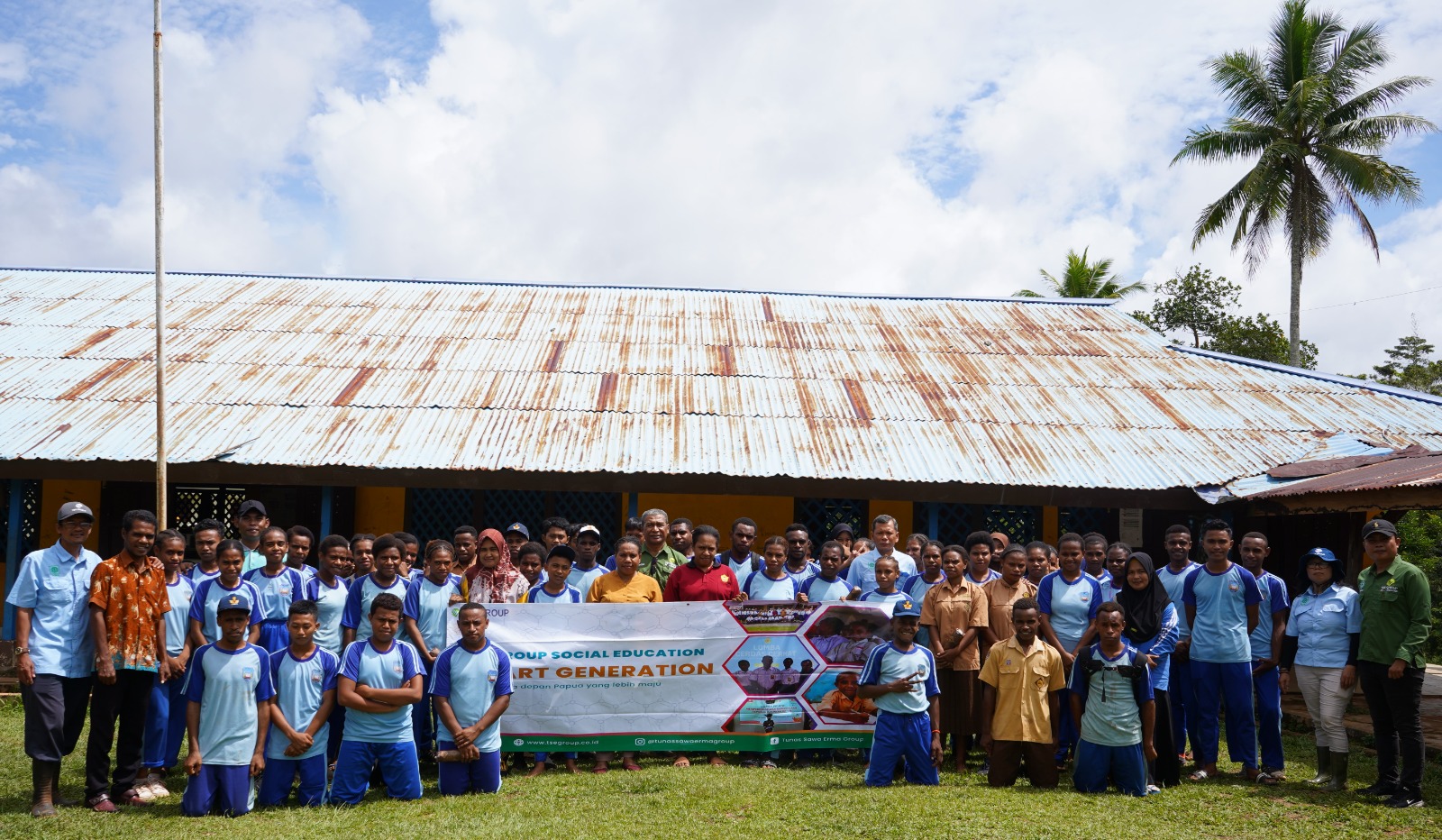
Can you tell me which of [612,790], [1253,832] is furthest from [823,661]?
[1253,832]

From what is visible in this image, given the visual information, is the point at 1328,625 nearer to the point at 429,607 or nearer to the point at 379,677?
the point at 429,607

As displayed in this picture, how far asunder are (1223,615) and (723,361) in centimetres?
803

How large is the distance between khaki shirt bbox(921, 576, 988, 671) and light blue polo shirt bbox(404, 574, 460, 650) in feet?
10.3

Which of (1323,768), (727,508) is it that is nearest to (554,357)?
(727,508)

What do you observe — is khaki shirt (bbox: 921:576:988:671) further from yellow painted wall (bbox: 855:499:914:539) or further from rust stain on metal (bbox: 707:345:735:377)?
rust stain on metal (bbox: 707:345:735:377)

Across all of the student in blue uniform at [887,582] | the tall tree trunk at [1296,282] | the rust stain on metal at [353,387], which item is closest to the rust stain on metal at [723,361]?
the rust stain on metal at [353,387]

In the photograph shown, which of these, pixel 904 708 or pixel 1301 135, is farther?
pixel 1301 135

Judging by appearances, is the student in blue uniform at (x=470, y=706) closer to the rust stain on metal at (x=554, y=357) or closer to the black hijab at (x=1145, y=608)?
the black hijab at (x=1145, y=608)

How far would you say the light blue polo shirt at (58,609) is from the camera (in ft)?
19.1

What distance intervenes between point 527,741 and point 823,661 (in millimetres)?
2031

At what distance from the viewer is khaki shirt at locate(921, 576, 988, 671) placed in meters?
7.06

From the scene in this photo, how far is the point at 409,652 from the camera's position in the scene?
6137mm

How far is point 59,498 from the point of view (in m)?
12.7

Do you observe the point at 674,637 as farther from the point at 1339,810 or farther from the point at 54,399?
the point at 54,399
